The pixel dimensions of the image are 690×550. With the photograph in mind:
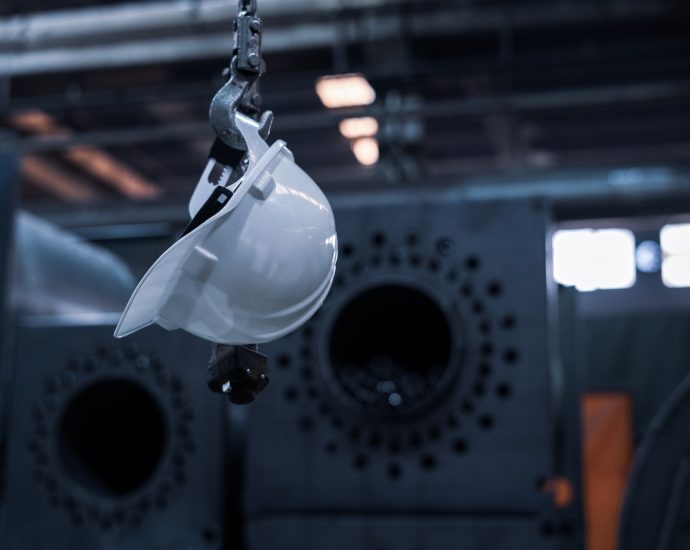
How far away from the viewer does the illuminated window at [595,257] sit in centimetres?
720

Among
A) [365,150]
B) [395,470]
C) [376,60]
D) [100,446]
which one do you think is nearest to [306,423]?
[395,470]

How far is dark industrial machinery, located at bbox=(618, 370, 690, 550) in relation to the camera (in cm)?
156

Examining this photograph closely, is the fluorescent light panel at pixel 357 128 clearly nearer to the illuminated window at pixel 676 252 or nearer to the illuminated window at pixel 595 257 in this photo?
the illuminated window at pixel 595 257

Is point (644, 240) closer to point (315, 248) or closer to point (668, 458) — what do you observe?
point (668, 458)

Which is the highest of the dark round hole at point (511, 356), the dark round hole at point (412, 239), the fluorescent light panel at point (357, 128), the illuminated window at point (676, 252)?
the illuminated window at point (676, 252)

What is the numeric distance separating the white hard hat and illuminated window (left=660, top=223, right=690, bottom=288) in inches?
262

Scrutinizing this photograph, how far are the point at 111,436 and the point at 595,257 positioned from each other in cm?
571

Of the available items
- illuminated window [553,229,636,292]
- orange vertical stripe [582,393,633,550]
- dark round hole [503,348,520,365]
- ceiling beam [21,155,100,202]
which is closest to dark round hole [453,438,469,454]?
dark round hole [503,348,520,365]

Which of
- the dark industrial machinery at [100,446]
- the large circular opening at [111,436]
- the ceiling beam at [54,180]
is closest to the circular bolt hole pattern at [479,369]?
the dark industrial machinery at [100,446]

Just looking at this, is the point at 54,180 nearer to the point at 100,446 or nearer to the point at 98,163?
the point at 98,163

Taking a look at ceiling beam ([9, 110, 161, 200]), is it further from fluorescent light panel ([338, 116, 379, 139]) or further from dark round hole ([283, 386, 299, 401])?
dark round hole ([283, 386, 299, 401])

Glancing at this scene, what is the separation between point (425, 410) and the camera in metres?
1.57

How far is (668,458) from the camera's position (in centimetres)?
158

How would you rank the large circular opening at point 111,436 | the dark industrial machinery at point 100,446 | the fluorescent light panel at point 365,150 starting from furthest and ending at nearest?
the fluorescent light panel at point 365,150 < the large circular opening at point 111,436 < the dark industrial machinery at point 100,446
